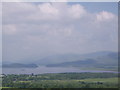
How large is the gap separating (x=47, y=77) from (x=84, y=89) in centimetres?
361

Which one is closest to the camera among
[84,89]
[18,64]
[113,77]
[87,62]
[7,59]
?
[84,89]

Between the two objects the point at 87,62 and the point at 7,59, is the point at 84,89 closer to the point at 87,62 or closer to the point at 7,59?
the point at 7,59

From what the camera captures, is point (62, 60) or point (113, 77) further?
point (62, 60)

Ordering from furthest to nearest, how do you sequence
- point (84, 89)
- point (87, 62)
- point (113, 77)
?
point (87, 62) < point (113, 77) < point (84, 89)

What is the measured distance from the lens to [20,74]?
12.5 m

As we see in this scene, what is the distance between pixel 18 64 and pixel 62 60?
4136 millimetres

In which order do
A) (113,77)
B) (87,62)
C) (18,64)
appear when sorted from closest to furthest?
(113,77)
(18,64)
(87,62)

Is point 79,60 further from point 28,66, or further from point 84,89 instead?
point 84,89

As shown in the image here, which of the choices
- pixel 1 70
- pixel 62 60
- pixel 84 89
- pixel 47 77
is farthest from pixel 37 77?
pixel 62 60

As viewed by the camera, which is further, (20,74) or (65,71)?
(65,71)

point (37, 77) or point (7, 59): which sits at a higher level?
point (7, 59)

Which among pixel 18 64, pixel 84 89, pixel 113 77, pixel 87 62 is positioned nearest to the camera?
pixel 84 89

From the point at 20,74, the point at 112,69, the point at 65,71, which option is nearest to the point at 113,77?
the point at 112,69

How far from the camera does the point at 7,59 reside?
43.8 feet
